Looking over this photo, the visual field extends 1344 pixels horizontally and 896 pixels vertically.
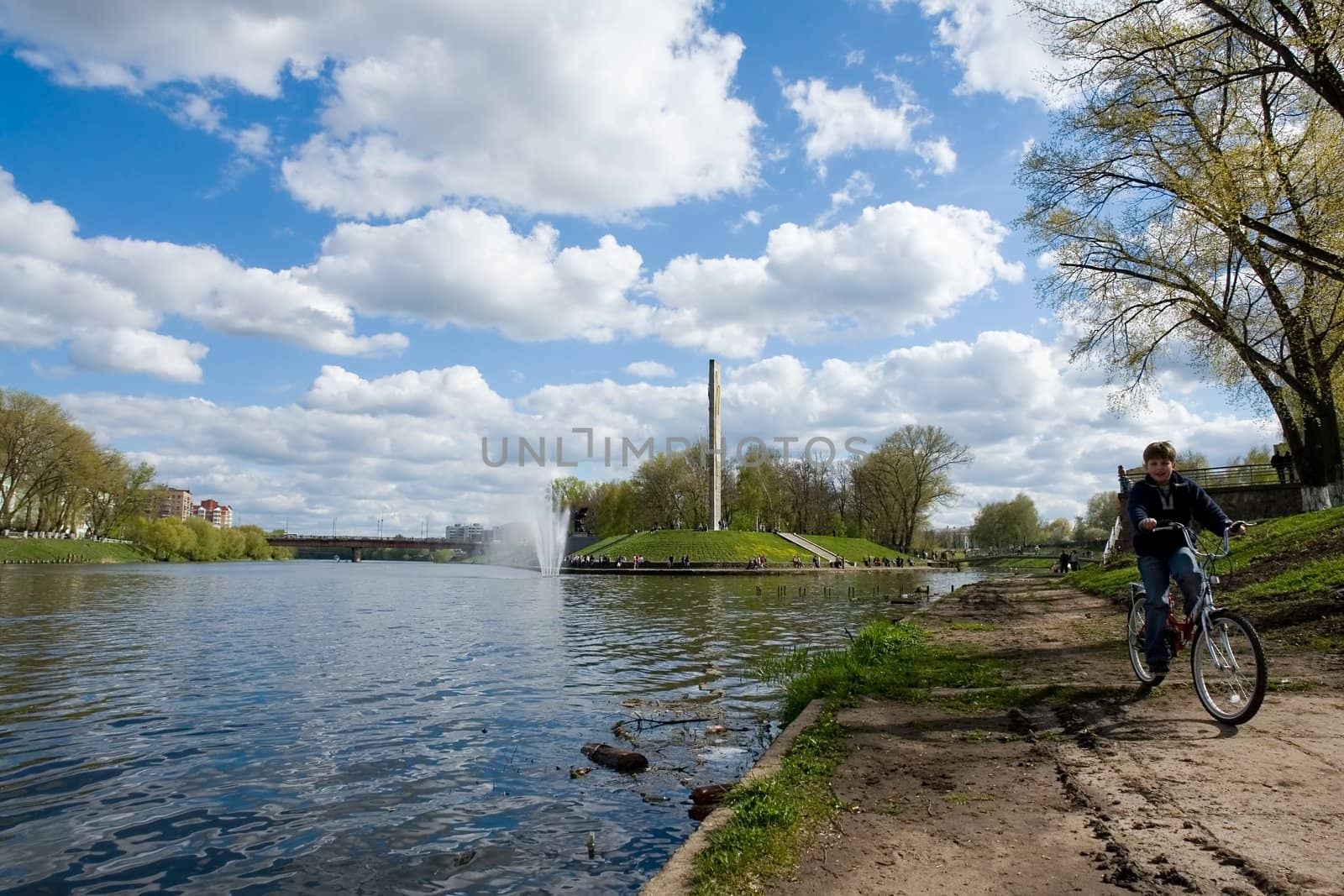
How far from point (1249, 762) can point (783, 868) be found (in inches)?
147

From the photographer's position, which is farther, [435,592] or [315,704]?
[435,592]

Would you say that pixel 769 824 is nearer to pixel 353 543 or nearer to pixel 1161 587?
pixel 1161 587

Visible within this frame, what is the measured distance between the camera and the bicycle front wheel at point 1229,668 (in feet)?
22.1

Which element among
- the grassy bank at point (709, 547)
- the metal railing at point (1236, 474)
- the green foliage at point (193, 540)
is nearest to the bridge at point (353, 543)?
the green foliage at point (193, 540)

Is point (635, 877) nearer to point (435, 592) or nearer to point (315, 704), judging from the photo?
point (315, 704)

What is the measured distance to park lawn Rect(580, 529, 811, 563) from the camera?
242ft

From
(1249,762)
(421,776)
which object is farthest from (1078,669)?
(421,776)

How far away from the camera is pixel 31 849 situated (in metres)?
6.69

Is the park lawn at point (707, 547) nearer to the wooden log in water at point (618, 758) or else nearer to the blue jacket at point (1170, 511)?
the wooden log in water at point (618, 758)

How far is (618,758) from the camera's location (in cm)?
891

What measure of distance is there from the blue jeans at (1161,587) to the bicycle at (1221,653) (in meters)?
0.06

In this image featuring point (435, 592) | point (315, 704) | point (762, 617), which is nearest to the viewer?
point (315, 704)

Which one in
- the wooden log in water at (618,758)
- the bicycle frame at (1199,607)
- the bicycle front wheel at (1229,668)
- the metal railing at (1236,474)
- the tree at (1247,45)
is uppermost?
the tree at (1247,45)

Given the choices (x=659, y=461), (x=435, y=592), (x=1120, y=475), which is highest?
(x=659, y=461)
